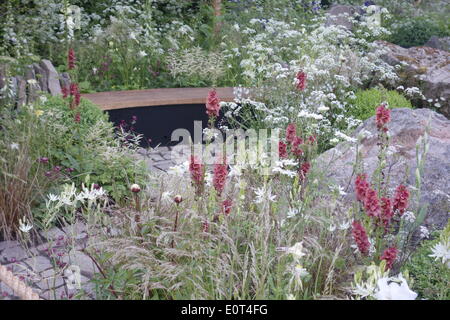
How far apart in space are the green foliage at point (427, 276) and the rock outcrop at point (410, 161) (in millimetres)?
415

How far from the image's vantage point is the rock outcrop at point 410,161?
11.4 feet

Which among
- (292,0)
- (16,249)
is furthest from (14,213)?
(292,0)

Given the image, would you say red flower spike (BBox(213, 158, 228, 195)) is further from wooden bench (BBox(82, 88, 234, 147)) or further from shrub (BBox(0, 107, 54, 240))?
wooden bench (BBox(82, 88, 234, 147))

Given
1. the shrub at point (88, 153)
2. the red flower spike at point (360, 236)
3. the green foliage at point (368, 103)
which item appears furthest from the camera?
the green foliage at point (368, 103)

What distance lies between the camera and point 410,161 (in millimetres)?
3854

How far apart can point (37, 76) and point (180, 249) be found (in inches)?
134

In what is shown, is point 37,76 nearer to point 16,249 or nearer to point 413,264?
point 16,249

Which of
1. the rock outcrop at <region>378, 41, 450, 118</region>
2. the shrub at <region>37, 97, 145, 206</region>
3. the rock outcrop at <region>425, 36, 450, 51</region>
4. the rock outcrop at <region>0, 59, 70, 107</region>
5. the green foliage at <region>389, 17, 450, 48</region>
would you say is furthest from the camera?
the green foliage at <region>389, 17, 450, 48</region>

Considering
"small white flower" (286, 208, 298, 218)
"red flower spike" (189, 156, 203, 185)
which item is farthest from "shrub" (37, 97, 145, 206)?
"small white flower" (286, 208, 298, 218)

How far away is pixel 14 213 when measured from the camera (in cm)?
346

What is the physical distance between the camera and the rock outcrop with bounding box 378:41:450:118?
5.89 meters

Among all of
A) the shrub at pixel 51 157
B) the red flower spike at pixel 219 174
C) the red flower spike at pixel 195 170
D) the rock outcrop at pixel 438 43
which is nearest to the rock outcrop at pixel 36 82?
the shrub at pixel 51 157

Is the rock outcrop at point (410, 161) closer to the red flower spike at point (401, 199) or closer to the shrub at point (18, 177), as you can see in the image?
the red flower spike at point (401, 199)

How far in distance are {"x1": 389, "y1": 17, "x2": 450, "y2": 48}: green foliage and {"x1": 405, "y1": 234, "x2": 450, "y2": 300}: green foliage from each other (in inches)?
288
